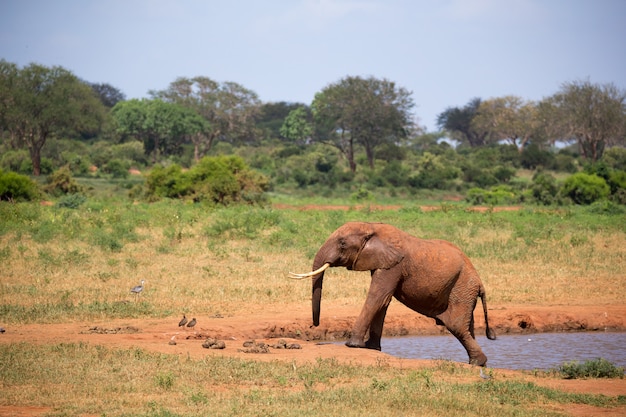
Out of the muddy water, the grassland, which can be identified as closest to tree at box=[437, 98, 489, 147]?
the grassland

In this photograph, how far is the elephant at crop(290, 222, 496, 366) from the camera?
412 inches

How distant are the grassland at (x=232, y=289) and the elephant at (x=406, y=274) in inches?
38.5

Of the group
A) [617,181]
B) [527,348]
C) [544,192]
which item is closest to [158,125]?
[544,192]

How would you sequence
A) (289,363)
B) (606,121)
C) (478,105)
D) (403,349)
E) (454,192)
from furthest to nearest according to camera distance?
(478,105) → (606,121) → (454,192) → (403,349) → (289,363)

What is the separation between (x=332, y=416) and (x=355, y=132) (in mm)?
52057

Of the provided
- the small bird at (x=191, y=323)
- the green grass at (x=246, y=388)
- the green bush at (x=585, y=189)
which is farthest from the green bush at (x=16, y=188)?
the green bush at (x=585, y=189)

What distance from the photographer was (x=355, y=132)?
58969mm

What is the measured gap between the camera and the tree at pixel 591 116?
56562 millimetres

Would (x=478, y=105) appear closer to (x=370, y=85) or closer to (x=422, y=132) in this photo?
(x=422, y=132)

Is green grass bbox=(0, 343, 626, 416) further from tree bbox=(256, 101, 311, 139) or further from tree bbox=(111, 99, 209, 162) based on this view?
tree bbox=(256, 101, 311, 139)

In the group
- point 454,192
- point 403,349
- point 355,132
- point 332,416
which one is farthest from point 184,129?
point 332,416

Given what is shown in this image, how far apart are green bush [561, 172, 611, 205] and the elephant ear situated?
25183 millimetres

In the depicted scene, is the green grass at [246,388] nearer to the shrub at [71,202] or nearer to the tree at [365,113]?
the shrub at [71,202]

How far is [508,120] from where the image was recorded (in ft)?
252
